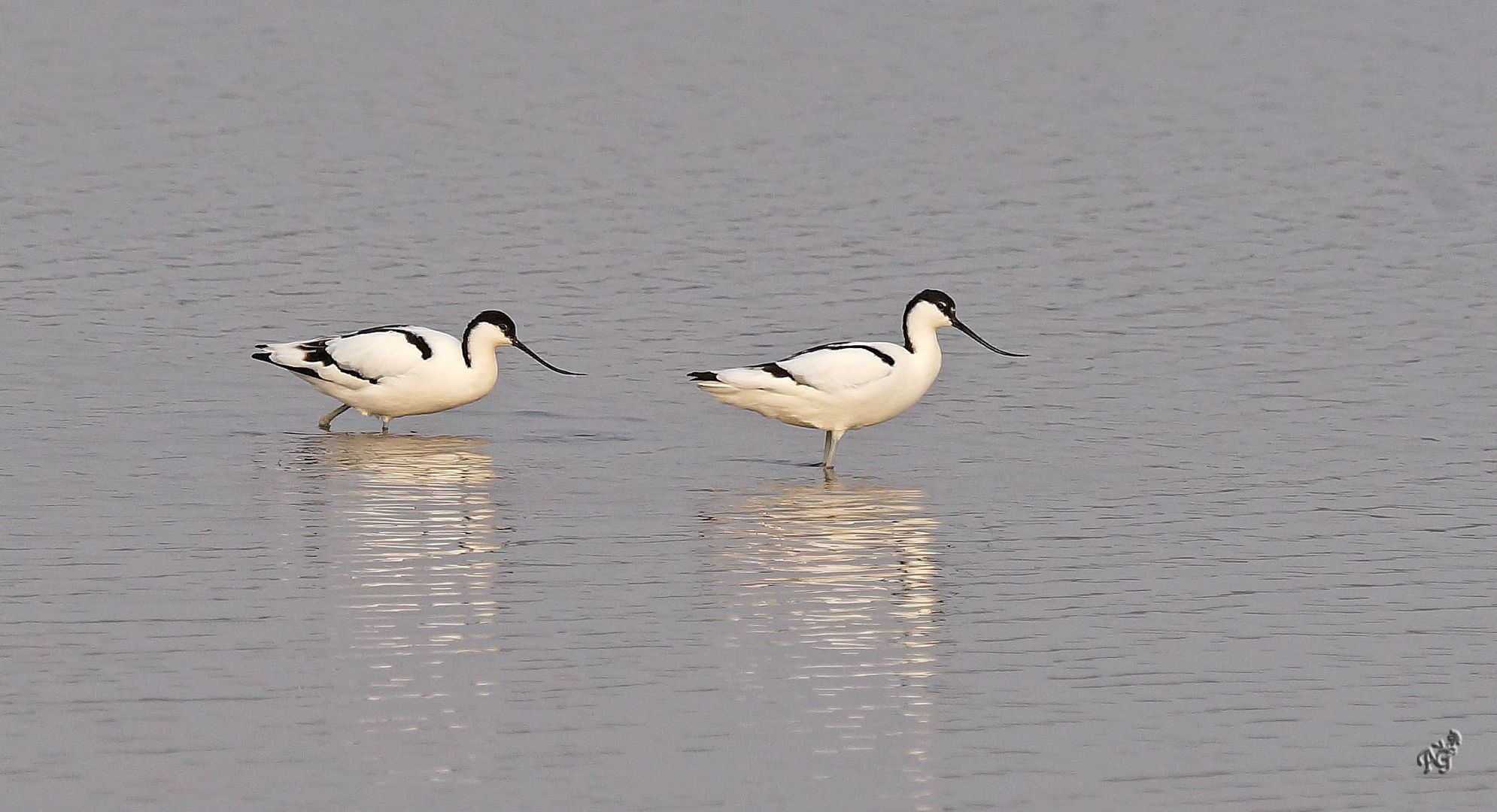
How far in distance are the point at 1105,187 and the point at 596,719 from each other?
1839 centimetres

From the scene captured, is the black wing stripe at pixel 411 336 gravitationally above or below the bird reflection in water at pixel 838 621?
above

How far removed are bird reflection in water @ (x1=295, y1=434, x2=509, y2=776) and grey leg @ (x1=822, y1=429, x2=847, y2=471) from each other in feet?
6.74

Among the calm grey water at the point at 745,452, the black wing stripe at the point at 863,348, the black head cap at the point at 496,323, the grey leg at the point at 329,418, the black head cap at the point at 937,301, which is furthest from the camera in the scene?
the black head cap at the point at 496,323

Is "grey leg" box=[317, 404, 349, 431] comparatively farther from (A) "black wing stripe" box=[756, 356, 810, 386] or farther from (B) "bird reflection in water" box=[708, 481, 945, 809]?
(B) "bird reflection in water" box=[708, 481, 945, 809]

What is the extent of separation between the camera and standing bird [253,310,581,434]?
1675 centimetres

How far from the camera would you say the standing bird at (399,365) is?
16750 mm

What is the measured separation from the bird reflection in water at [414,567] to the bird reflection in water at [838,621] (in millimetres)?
1120

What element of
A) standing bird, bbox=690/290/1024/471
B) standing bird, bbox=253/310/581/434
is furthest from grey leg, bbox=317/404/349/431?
standing bird, bbox=690/290/1024/471

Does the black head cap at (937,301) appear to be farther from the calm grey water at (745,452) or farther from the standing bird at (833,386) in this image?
the calm grey water at (745,452)

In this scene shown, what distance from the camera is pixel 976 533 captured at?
43.0 feet

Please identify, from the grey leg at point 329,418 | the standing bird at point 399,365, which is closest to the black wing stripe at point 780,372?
the standing bird at point 399,365

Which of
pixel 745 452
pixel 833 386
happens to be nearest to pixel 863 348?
pixel 833 386

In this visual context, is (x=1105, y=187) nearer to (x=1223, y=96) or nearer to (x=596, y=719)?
(x=1223, y=96)

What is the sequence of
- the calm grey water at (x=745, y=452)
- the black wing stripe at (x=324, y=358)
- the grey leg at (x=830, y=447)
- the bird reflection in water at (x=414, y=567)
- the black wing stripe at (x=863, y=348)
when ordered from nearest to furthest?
the calm grey water at (x=745, y=452)
the bird reflection in water at (x=414, y=567)
the grey leg at (x=830, y=447)
the black wing stripe at (x=863, y=348)
the black wing stripe at (x=324, y=358)
